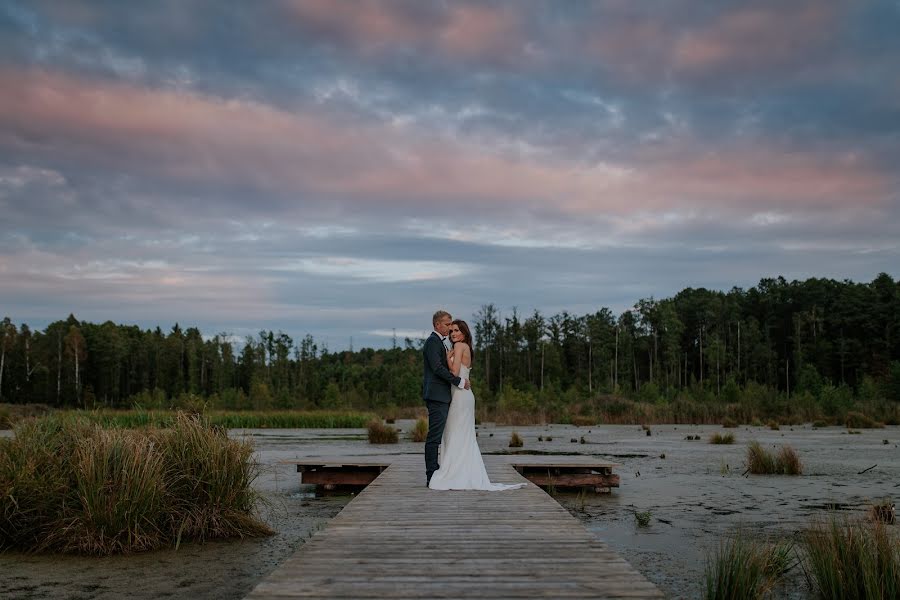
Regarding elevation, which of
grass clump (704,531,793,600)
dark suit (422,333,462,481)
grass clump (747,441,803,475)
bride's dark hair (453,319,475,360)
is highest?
bride's dark hair (453,319,475,360)

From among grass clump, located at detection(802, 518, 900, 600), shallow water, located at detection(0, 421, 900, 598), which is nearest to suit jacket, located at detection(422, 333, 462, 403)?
shallow water, located at detection(0, 421, 900, 598)

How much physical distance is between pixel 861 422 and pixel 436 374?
27458 mm

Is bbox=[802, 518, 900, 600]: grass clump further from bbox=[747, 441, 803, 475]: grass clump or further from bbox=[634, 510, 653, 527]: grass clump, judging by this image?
bbox=[747, 441, 803, 475]: grass clump

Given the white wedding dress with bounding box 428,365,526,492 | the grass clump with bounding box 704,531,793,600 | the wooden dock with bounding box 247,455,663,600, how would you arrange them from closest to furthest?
the wooden dock with bounding box 247,455,663,600 → the grass clump with bounding box 704,531,793,600 → the white wedding dress with bounding box 428,365,526,492

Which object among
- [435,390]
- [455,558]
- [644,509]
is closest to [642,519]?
[644,509]

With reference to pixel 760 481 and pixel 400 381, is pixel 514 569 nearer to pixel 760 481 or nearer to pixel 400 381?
pixel 760 481

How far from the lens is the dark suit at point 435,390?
383 inches

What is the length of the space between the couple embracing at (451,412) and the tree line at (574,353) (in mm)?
56022

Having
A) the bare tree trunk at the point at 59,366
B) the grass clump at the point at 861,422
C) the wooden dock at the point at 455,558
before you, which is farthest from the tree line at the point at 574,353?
the wooden dock at the point at 455,558

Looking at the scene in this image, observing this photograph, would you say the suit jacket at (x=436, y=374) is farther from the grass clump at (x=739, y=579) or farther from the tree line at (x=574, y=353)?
the tree line at (x=574, y=353)

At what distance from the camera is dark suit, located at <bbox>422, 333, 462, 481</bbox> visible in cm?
973

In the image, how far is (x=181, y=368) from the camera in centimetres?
9212

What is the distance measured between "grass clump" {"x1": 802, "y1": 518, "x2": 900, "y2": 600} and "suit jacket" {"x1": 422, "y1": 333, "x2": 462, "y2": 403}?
4.55 metres

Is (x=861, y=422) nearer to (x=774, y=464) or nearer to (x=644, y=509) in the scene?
(x=774, y=464)
